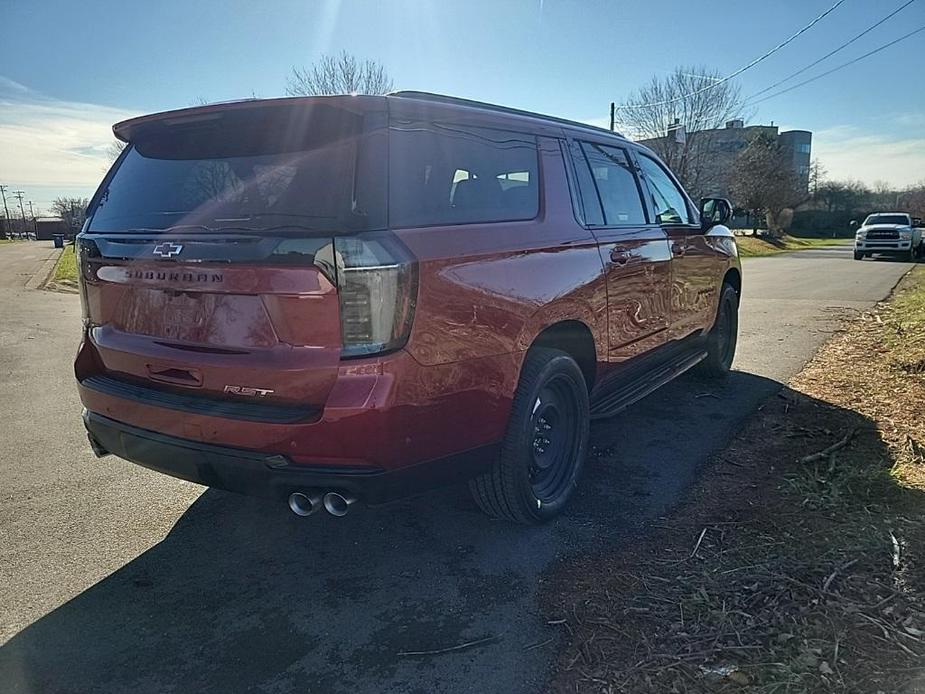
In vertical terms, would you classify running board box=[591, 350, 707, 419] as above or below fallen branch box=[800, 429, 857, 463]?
above

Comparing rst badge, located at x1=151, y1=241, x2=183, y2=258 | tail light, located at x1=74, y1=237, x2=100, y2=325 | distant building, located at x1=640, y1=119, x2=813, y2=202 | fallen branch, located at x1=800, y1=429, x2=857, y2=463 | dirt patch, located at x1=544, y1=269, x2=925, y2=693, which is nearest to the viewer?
dirt patch, located at x1=544, y1=269, x2=925, y2=693

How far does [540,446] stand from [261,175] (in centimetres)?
190

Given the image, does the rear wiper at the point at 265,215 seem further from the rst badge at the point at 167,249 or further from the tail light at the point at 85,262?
the tail light at the point at 85,262

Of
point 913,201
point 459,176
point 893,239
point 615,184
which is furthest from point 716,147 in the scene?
point 459,176

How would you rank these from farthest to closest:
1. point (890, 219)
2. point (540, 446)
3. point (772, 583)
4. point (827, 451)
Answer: point (890, 219) → point (827, 451) → point (540, 446) → point (772, 583)

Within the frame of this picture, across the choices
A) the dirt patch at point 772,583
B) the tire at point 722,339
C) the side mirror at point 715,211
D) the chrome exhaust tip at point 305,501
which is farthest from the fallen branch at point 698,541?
the side mirror at point 715,211

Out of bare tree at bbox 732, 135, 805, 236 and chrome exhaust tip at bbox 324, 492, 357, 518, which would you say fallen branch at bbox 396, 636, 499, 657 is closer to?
chrome exhaust tip at bbox 324, 492, 357, 518

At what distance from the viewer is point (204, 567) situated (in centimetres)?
304

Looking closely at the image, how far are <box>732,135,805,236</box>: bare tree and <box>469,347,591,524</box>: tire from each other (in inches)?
1771

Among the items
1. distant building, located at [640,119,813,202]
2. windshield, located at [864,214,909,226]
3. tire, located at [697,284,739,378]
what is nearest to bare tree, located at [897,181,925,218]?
distant building, located at [640,119,813,202]

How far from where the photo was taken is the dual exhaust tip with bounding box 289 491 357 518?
2446 millimetres

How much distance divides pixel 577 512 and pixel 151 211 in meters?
2.55

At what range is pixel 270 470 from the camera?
244 centimetres

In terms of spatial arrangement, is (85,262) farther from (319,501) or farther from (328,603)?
(328,603)
